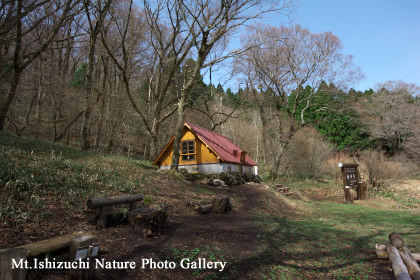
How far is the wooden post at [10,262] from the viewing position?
2.75 m

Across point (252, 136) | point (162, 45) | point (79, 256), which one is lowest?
point (79, 256)

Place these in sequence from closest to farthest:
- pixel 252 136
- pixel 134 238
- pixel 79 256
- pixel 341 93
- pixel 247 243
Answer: pixel 79 256 → pixel 134 238 → pixel 247 243 → pixel 341 93 → pixel 252 136

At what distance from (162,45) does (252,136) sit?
855 inches

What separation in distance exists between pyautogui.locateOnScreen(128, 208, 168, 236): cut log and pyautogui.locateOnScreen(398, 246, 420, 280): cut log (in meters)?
4.98

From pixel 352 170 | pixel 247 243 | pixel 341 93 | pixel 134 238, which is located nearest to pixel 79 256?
pixel 134 238

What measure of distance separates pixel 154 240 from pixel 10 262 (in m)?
2.79

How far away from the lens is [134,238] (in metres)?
5.23

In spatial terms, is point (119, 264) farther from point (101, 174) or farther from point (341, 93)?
point (341, 93)

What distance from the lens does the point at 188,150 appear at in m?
19.6

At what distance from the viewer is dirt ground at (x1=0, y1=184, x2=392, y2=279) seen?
407 centimetres

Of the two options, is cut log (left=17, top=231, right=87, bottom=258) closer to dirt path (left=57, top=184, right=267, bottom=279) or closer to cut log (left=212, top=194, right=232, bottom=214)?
dirt path (left=57, top=184, right=267, bottom=279)

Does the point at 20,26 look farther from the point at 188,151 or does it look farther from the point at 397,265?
the point at 397,265

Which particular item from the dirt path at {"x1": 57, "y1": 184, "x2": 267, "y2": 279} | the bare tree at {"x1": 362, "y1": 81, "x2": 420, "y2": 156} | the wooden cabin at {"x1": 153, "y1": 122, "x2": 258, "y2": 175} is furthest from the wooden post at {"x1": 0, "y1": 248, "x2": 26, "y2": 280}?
the bare tree at {"x1": 362, "y1": 81, "x2": 420, "y2": 156}

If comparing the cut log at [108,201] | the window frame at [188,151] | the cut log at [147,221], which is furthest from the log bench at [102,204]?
the window frame at [188,151]
